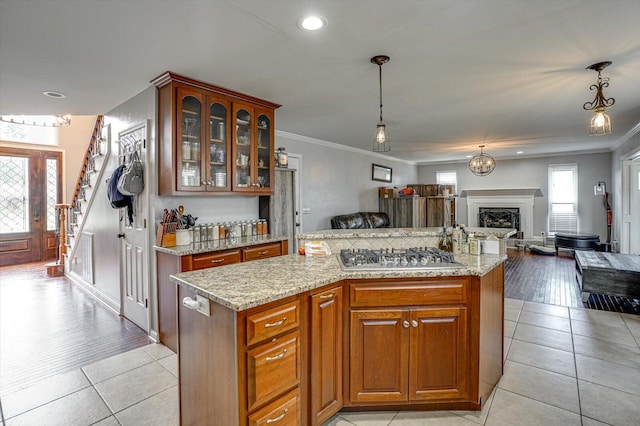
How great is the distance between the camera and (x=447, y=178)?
9844 millimetres

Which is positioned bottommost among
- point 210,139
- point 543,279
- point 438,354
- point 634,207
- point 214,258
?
point 543,279

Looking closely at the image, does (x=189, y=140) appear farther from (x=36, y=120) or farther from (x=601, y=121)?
(x=36, y=120)

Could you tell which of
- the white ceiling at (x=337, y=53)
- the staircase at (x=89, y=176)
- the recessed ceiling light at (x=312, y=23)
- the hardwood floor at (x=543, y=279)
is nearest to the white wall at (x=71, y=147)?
the staircase at (x=89, y=176)

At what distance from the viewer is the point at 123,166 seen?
348 centimetres

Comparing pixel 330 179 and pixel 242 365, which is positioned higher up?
pixel 330 179

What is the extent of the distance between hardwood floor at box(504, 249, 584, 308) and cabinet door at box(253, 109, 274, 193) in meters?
3.72

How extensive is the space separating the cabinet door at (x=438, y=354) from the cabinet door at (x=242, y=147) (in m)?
2.42

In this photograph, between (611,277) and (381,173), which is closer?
(611,277)

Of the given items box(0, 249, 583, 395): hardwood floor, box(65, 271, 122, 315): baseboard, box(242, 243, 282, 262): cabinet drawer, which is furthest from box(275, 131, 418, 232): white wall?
box(0, 249, 583, 395): hardwood floor

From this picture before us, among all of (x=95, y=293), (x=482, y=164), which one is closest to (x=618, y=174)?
(x=482, y=164)

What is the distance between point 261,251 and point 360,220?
371 centimetres

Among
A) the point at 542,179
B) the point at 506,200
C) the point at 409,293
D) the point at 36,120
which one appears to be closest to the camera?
the point at 409,293

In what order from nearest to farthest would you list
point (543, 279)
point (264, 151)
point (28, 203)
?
1. point (264, 151)
2. point (543, 279)
3. point (28, 203)

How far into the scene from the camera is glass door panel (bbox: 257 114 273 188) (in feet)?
12.7
